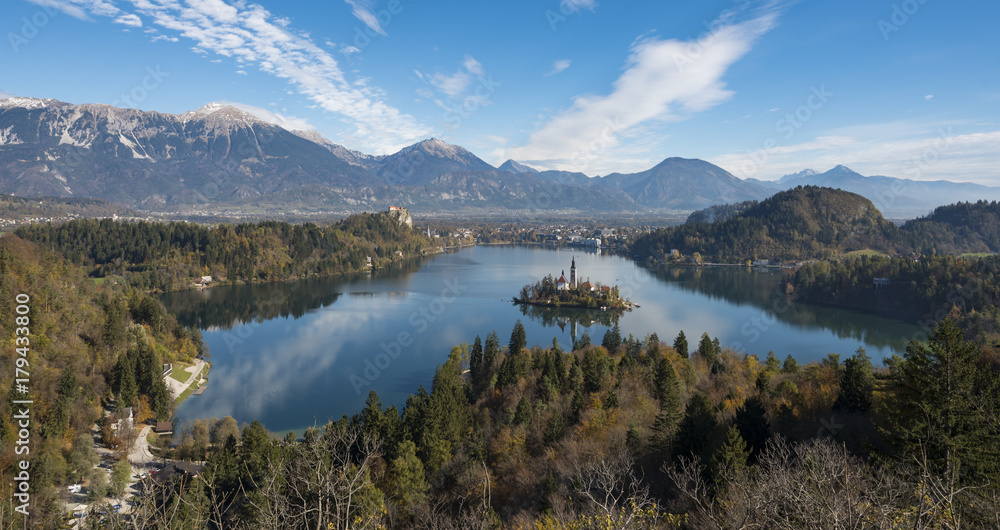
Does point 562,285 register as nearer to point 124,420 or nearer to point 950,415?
point 124,420

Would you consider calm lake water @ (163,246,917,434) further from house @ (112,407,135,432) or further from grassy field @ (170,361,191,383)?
house @ (112,407,135,432)

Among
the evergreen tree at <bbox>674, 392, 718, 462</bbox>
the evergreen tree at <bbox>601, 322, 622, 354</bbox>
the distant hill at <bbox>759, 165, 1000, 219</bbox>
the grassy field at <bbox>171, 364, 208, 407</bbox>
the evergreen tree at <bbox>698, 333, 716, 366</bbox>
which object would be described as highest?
the distant hill at <bbox>759, 165, 1000, 219</bbox>

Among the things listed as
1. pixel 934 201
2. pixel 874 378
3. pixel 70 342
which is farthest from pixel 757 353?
pixel 934 201

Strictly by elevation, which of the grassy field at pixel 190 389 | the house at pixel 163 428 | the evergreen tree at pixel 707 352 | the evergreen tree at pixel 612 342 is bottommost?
the grassy field at pixel 190 389

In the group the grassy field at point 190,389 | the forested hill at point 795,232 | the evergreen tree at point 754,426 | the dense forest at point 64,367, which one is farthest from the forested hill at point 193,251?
the evergreen tree at point 754,426

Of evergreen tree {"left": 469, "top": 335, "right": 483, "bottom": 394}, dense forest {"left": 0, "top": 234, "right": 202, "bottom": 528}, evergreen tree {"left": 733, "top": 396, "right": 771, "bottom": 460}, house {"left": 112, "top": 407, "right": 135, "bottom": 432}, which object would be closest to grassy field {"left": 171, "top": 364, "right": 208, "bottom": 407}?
dense forest {"left": 0, "top": 234, "right": 202, "bottom": 528}

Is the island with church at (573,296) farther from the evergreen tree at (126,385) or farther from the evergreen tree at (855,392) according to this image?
the evergreen tree at (126,385)
